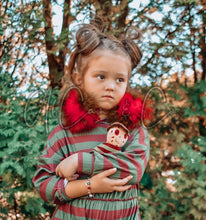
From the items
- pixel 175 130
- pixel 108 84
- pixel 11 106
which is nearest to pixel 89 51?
pixel 108 84

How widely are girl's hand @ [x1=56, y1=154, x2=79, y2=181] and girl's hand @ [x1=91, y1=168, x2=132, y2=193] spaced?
0.32ft

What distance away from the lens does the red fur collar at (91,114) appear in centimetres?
153

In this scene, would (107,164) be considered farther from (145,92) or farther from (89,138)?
(145,92)

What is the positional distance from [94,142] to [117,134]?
18 centimetres

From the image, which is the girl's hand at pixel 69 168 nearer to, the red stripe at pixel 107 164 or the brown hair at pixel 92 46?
the red stripe at pixel 107 164

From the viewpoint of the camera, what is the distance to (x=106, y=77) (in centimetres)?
145

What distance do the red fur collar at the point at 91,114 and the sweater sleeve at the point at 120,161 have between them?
13cm

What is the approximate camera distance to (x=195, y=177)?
249cm

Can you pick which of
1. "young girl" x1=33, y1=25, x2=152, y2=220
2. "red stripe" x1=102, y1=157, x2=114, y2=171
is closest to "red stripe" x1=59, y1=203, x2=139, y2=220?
"young girl" x1=33, y1=25, x2=152, y2=220

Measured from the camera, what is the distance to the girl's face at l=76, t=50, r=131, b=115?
57.0 inches

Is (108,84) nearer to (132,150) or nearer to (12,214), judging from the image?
(132,150)

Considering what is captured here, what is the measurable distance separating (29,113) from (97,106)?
1242 millimetres

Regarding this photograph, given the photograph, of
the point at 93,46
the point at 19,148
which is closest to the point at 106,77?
the point at 93,46

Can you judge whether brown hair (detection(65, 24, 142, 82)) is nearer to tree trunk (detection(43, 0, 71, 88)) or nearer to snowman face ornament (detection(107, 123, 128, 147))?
snowman face ornament (detection(107, 123, 128, 147))
